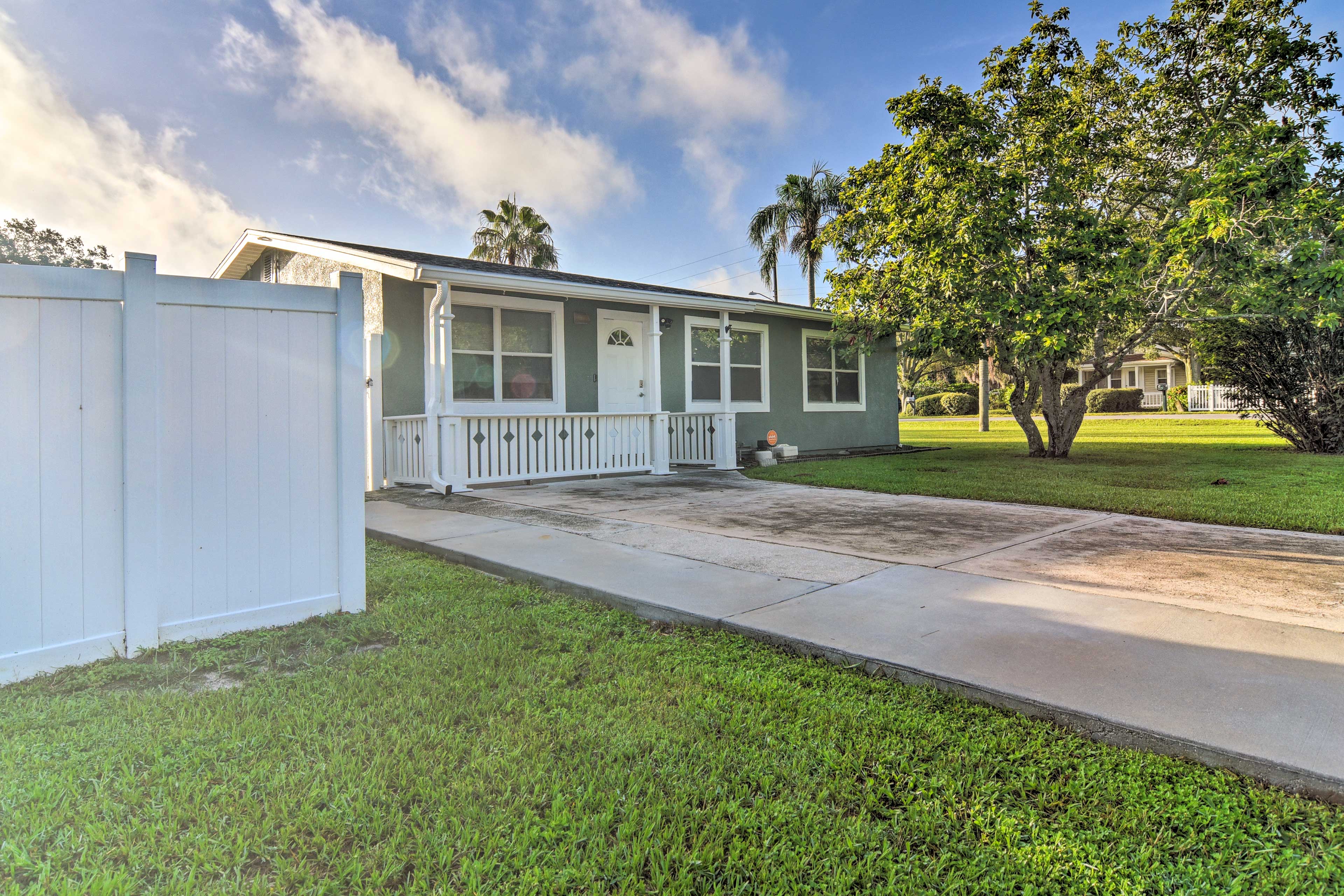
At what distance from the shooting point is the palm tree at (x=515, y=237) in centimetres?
3070

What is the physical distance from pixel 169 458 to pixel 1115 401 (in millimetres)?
35994

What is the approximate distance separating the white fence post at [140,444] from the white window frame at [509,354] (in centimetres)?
593

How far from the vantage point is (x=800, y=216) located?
1013 inches

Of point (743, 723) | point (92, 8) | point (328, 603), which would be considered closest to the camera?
point (743, 723)

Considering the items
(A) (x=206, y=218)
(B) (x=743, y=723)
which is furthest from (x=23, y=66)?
(B) (x=743, y=723)

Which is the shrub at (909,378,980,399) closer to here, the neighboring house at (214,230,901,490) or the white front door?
the neighboring house at (214,230,901,490)

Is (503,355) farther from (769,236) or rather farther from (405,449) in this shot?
(769,236)

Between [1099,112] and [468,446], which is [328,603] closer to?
[468,446]

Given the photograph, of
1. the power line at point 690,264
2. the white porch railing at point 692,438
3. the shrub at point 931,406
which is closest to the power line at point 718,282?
the power line at point 690,264

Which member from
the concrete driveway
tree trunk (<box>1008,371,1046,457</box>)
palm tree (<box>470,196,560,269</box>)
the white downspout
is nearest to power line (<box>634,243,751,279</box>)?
palm tree (<box>470,196,560,269</box>)

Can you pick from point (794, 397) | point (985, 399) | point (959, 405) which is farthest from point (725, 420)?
point (959, 405)

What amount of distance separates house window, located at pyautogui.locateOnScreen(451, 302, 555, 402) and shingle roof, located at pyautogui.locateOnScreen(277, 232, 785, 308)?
0.59m

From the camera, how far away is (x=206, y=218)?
44.9ft

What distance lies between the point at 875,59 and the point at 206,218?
1320 cm
